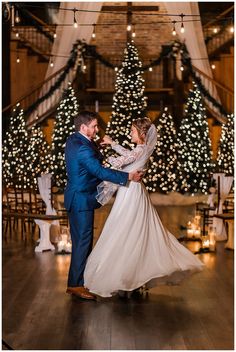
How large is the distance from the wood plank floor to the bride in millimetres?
214

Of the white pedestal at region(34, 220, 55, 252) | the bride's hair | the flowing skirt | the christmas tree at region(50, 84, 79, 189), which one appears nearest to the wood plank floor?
the flowing skirt

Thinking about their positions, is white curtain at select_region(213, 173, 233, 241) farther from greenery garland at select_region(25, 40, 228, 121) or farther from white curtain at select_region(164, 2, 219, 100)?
greenery garland at select_region(25, 40, 228, 121)

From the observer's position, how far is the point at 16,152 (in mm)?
15086

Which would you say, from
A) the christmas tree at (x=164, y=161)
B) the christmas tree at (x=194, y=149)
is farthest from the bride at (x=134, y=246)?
the christmas tree at (x=194, y=149)

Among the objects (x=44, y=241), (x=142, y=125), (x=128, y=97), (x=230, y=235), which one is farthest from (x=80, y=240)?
(x=128, y=97)

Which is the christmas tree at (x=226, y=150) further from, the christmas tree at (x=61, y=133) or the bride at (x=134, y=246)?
the bride at (x=134, y=246)

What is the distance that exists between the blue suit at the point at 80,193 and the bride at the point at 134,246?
11 centimetres

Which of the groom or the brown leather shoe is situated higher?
the groom

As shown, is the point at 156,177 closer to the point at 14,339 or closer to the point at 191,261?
the point at 191,261

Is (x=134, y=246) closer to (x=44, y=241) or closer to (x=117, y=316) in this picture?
(x=117, y=316)

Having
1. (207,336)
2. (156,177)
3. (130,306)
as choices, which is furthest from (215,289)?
(156,177)

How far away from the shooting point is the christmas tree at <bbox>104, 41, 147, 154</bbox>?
1524 cm

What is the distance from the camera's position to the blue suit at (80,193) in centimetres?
658

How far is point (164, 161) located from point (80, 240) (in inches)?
335
